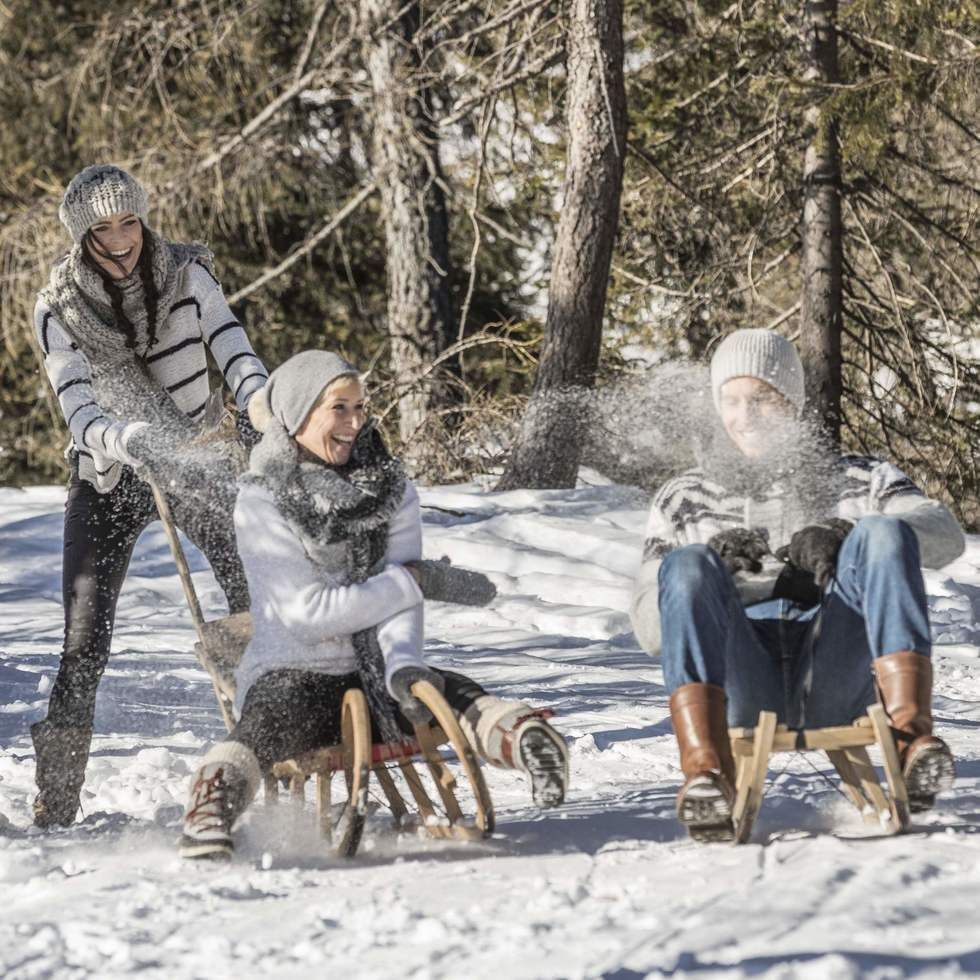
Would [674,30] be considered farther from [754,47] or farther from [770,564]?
[770,564]

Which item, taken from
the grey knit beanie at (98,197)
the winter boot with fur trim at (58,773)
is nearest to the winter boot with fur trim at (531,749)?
the winter boot with fur trim at (58,773)

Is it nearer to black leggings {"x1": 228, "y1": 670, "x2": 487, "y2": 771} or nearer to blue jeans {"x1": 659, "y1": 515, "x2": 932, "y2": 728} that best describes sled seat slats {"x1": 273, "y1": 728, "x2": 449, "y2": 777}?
black leggings {"x1": 228, "y1": 670, "x2": 487, "y2": 771}

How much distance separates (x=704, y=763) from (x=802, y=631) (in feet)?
1.67

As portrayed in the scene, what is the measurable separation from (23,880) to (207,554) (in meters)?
1.13

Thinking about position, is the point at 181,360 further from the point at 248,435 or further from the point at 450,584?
the point at 450,584

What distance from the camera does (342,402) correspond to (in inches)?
138

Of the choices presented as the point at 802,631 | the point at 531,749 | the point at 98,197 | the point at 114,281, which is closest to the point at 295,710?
the point at 531,749

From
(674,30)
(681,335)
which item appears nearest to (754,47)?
(674,30)

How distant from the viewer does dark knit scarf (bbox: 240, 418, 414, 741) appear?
3.43 meters

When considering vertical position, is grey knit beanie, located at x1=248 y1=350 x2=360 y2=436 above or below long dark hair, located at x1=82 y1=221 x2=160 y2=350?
below

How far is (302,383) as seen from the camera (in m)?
3.50

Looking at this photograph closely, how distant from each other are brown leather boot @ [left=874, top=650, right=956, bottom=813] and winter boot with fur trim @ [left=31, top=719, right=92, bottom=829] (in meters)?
2.02

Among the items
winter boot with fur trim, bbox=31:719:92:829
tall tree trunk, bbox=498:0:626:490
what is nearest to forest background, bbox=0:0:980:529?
tall tree trunk, bbox=498:0:626:490

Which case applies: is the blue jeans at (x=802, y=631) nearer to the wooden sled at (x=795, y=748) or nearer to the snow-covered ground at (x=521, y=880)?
the wooden sled at (x=795, y=748)
